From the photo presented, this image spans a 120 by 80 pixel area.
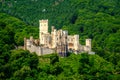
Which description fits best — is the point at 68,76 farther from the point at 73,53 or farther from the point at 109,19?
the point at 109,19

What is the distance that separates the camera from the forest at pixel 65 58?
299 ft

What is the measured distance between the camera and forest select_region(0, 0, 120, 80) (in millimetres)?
91188

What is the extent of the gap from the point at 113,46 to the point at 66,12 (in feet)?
155

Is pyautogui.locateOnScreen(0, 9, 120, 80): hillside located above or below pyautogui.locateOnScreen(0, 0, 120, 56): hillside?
below

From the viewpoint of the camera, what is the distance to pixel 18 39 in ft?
326

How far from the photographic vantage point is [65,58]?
3784 inches

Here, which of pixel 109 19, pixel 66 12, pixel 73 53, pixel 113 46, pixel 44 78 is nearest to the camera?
pixel 44 78

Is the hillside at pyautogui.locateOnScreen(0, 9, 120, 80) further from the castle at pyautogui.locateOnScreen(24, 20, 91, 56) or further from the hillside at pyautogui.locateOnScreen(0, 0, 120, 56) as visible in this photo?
the hillside at pyautogui.locateOnScreen(0, 0, 120, 56)

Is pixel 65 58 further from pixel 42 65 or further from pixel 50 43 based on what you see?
pixel 42 65

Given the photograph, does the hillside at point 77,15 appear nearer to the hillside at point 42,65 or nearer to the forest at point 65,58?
the forest at point 65,58

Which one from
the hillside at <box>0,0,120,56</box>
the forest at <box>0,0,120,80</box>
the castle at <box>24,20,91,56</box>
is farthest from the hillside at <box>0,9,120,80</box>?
the hillside at <box>0,0,120,56</box>

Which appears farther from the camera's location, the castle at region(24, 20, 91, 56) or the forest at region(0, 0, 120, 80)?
the castle at region(24, 20, 91, 56)

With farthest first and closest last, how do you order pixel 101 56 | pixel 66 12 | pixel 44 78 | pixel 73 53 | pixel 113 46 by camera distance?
pixel 66 12, pixel 113 46, pixel 101 56, pixel 73 53, pixel 44 78

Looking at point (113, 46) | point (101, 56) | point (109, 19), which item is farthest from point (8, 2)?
point (101, 56)
